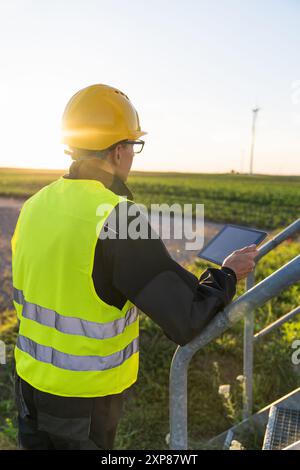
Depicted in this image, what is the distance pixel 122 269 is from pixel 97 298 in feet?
0.58

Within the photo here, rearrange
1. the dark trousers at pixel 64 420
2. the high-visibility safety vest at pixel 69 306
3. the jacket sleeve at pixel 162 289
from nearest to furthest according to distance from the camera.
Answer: the jacket sleeve at pixel 162 289 → the high-visibility safety vest at pixel 69 306 → the dark trousers at pixel 64 420

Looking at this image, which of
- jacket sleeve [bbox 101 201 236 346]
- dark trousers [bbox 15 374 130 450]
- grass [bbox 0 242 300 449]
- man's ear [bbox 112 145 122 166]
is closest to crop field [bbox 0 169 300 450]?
grass [bbox 0 242 300 449]

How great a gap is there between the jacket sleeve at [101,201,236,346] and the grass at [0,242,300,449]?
5.58ft

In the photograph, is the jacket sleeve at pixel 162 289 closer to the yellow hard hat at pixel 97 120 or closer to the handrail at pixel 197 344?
the handrail at pixel 197 344

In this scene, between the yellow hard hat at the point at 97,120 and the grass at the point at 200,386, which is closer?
the yellow hard hat at the point at 97,120

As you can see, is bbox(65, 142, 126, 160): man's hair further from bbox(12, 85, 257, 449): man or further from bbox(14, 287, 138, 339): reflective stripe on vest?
bbox(14, 287, 138, 339): reflective stripe on vest

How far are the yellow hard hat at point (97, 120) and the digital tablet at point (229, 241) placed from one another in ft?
2.72

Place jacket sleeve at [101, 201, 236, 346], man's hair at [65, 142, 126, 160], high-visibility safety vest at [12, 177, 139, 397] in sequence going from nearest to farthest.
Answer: jacket sleeve at [101, 201, 236, 346]
high-visibility safety vest at [12, 177, 139, 397]
man's hair at [65, 142, 126, 160]

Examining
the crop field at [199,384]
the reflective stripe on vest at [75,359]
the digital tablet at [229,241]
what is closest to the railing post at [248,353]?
the crop field at [199,384]

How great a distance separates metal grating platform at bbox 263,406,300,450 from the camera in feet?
7.48

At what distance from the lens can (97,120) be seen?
1949mm

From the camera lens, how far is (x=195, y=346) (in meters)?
1.45

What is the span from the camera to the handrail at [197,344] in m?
1.34
